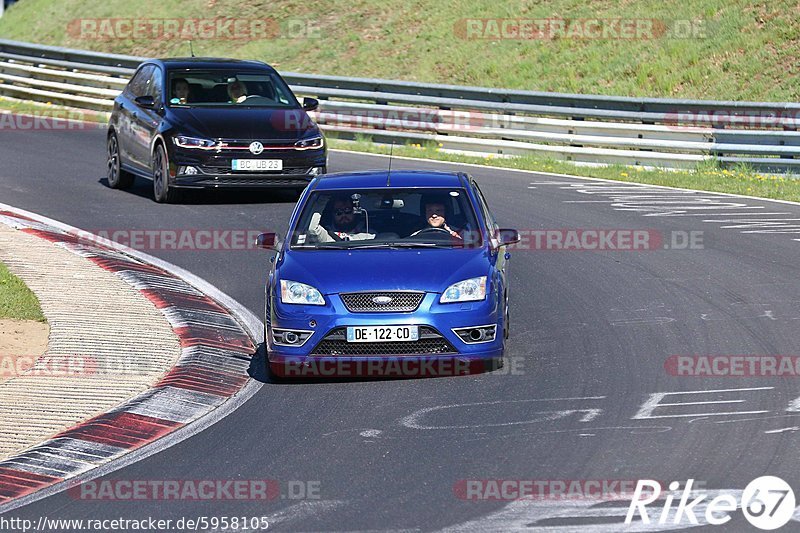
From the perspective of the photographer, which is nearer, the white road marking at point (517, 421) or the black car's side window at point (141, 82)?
the white road marking at point (517, 421)

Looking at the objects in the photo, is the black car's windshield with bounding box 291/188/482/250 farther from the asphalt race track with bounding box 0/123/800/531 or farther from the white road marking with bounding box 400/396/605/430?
the white road marking with bounding box 400/396/605/430

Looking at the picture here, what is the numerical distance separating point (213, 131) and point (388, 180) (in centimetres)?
682

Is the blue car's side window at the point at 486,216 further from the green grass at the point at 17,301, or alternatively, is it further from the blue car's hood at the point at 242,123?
the blue car's hood at the point at 242,123

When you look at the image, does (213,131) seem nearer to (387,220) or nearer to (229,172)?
(229,172)

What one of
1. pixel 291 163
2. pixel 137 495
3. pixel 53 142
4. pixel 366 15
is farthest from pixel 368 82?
pixel 137 495

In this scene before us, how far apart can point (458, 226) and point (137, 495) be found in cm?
420

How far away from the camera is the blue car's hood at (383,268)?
9906mm

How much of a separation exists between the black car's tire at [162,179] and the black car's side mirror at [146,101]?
24.6 inches

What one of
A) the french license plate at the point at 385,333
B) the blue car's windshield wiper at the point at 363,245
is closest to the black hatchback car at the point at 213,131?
the blue car's windshield wiper at the point at 363,245

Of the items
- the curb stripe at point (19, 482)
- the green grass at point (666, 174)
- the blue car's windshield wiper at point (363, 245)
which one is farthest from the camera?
the green grass at point (666, 174)

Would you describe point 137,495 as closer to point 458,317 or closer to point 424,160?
point 458,317

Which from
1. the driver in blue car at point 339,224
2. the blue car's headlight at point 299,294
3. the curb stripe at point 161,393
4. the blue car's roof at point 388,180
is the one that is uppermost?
the blue car's roof at point 388,180

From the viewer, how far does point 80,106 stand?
29531mm

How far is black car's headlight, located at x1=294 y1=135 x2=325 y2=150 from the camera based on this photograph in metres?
17.7
